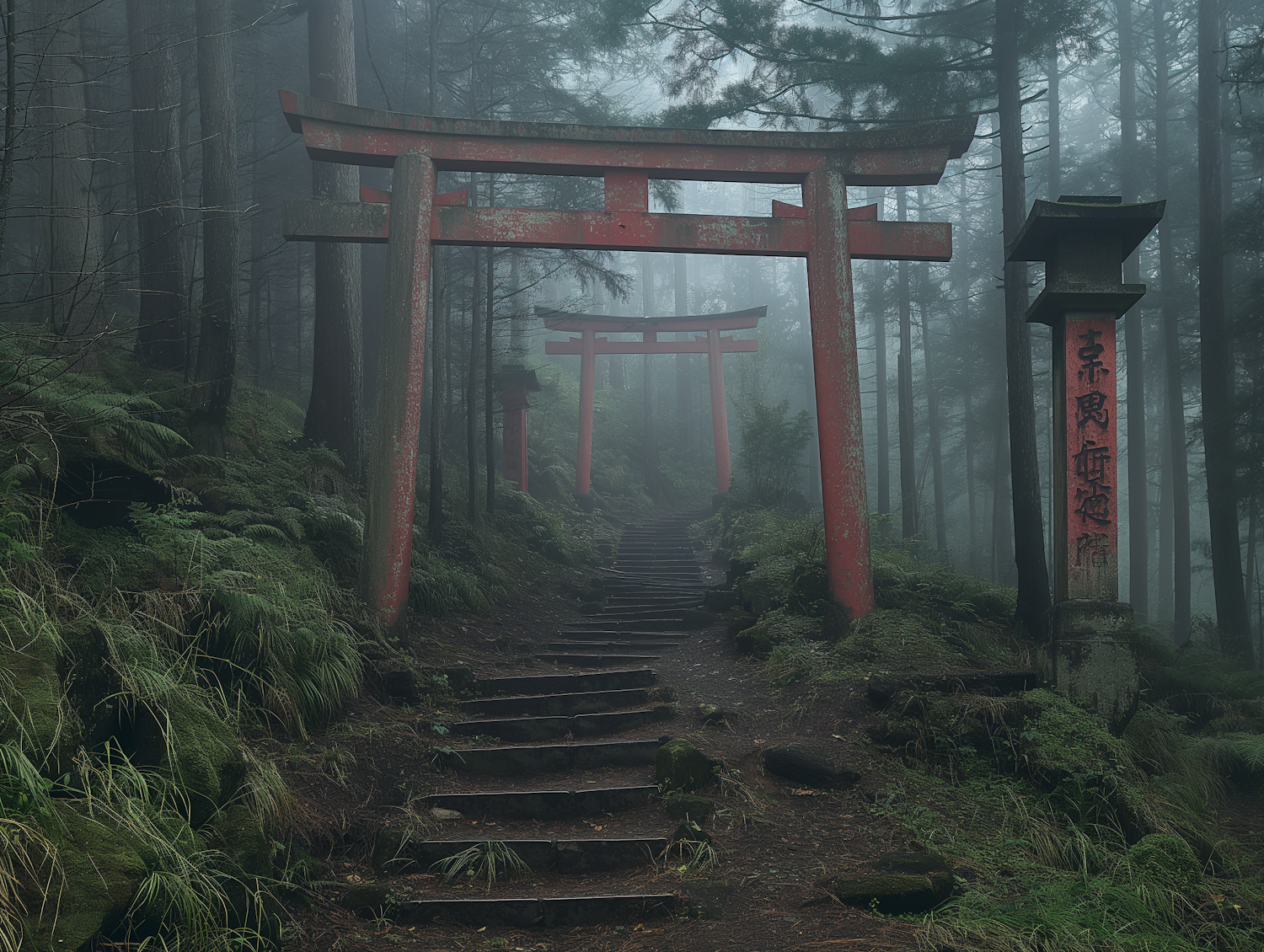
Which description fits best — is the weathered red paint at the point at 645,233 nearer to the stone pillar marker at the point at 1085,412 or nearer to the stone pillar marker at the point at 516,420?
the stone pillar marker at the point at 1085,412

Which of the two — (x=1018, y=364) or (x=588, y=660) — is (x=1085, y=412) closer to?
(x=1018, y=364)

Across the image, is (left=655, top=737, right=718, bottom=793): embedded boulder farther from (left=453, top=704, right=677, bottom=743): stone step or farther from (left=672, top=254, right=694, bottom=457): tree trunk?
(left=672, top=254, right=694, bottom=457): tree trunk

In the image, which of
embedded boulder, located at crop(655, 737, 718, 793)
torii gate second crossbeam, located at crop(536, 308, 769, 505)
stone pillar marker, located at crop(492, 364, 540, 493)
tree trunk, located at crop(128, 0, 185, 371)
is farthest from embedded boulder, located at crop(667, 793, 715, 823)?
torii gate second crossbeam, located at crop(536, 308, 769, 505)

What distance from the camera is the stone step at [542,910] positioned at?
353 cm

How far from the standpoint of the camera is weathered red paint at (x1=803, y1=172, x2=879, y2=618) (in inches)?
287

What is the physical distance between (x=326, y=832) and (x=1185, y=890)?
13.5 ft

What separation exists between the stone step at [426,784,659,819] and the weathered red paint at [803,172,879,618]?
11.5ft

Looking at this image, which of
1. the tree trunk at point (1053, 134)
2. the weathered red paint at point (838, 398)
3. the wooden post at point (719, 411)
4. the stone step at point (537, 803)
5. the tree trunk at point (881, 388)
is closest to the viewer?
the stone step at point (537, 803)

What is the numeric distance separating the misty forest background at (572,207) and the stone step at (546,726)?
283 centimetres

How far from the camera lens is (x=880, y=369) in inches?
804

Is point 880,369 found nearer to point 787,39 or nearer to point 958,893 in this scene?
point 787,39

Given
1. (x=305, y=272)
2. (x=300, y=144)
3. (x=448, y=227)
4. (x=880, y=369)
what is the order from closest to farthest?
(x=448, y=227) → (x=300, y=144) → (x=305, y=272) → (x=880, y=369)

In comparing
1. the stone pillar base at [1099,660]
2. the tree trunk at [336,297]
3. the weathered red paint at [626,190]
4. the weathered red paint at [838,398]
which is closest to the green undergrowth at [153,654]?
the tree trunk at [336,297]

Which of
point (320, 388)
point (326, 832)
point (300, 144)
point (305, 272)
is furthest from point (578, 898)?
point (305, 272)
